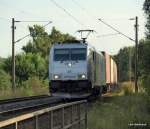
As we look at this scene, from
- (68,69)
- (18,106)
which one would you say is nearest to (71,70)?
(68,69)

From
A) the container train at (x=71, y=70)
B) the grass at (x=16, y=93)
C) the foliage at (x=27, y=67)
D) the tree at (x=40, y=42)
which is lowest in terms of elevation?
the grass at (x=16, y=93)

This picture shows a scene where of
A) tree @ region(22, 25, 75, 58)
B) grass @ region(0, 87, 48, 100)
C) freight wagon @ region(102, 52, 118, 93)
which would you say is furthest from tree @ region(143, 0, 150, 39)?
tree @ region(22, 25, 75, 58)

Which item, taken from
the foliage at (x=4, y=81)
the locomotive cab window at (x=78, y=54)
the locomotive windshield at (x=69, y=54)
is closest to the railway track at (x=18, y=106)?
the locomotive windshield at (x=69, y=54)

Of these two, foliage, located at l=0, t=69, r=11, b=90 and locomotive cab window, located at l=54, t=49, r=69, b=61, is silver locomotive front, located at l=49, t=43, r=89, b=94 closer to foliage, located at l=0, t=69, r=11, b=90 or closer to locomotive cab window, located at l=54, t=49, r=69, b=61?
locomotive cab window, located at l=54, t=49, r=69, b=61

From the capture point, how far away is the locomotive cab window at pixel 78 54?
3306 centimetres

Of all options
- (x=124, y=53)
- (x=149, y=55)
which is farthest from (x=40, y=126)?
(x=124, y=53)

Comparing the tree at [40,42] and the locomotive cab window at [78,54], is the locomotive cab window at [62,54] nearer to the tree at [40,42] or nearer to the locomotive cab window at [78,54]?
the locomotive cab window at [78,54]

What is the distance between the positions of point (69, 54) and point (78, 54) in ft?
1.74

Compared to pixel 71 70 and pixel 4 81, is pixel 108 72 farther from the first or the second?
pixel 4 81

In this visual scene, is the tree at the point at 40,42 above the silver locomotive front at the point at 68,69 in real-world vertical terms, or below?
above

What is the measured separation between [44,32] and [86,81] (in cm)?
8516

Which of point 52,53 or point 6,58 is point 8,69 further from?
point 52,53

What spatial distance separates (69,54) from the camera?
3338cm

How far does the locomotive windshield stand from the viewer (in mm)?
33188
